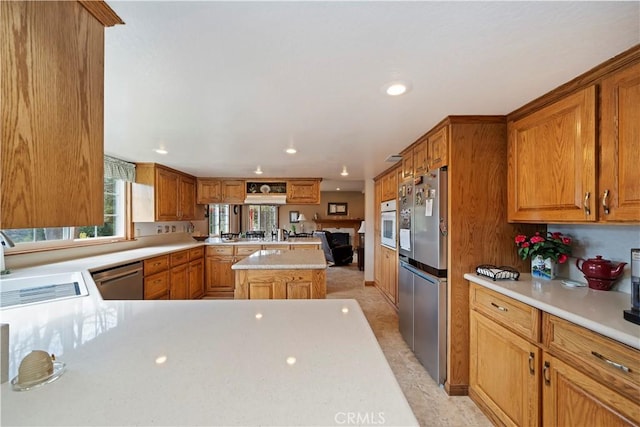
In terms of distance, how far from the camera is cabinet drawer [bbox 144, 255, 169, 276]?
116 inches

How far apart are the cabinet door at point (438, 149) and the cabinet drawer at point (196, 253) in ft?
11.6

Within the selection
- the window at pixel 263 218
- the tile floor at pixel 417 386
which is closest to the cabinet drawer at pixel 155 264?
the window at pixel 263 218

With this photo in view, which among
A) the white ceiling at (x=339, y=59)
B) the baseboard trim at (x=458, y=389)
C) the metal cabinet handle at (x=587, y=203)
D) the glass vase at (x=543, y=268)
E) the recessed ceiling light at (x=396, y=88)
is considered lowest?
the baseboard trim at (x=458, y=389)

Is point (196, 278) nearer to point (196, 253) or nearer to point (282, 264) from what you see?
point (196, 253)

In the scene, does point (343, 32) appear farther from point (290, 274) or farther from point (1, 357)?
point (290, 274)

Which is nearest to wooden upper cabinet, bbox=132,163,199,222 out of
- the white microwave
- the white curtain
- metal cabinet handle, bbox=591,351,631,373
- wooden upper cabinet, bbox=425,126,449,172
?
the white curtain

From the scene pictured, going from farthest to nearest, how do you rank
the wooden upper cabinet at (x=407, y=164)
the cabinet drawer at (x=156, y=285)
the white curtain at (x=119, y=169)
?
the white curtain at (x=119, y=169), the cabinet drawer at (x=156, y=285), the wooden upper cabinet at (x=407, y=164)

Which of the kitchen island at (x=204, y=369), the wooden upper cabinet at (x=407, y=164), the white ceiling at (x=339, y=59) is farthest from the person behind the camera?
the wooden upper cabinet at (x=407, y=164)

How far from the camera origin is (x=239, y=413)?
58cm

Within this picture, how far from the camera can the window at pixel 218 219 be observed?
16.7 feet

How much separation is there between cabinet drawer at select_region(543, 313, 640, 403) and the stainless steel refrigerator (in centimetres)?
77

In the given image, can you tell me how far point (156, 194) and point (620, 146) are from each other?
14.7 feet

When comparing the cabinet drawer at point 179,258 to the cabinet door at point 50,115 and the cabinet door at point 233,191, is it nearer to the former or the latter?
the cabinet door at point 233,191

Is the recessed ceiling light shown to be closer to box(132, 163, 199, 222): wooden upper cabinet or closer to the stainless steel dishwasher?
the stainless steel dishwasher
